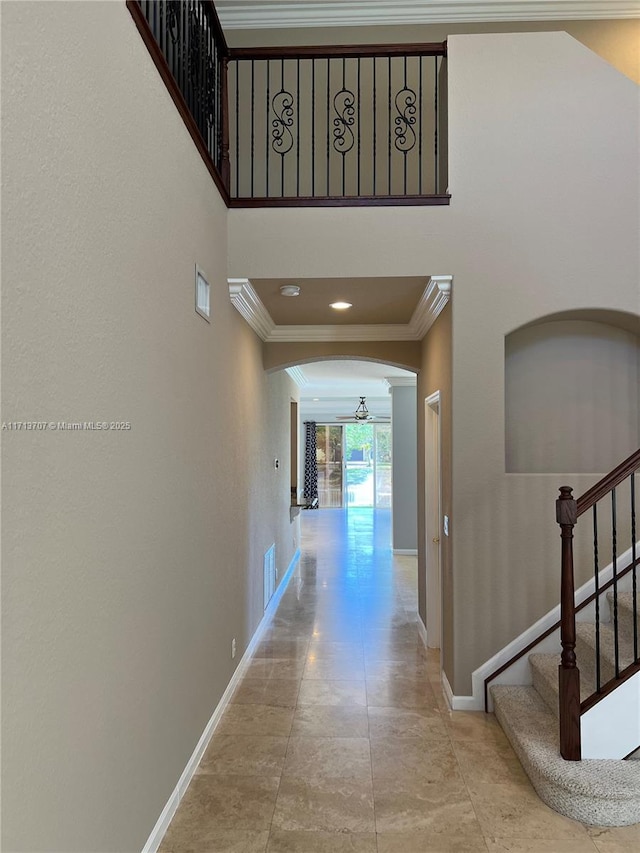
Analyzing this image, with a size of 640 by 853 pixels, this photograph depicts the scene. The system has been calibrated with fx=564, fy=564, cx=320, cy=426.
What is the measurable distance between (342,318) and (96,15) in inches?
120

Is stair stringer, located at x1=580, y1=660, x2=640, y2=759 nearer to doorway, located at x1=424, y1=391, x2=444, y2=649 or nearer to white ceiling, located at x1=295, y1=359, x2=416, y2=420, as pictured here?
doorway, located at x1=424, y1=391, x2=444, y2=649

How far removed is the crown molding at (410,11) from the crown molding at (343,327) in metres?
2.52

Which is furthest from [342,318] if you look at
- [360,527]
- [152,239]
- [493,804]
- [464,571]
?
[360,527]

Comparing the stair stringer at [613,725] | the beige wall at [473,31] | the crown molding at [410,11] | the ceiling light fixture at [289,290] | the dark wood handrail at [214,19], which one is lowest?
the stair stringer at [613,725]

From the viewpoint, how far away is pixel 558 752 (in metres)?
2.55

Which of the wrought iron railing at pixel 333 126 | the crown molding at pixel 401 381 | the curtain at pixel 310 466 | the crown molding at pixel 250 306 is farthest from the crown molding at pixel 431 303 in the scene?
the curtain at pixel 310 466

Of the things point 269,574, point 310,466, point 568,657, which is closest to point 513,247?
point 568,657

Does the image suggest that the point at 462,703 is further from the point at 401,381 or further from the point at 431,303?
the point at 401,381

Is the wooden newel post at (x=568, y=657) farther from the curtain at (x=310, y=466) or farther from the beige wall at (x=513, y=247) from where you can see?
the curtain at (x=310, y=466)

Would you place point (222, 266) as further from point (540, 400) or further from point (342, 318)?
point (540, 400)

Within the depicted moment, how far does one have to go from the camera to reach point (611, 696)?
8.21 feet

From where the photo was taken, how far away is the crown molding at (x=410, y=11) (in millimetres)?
4570

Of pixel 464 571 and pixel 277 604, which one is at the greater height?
pixel 464 571

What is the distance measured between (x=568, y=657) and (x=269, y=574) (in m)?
3.21
